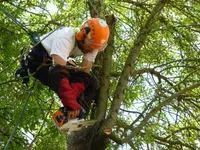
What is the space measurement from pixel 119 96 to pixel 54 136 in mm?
976

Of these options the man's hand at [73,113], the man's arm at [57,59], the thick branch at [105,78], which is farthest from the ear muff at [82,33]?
the thick branch at [105,78]

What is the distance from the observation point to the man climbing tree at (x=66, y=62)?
3162 mm

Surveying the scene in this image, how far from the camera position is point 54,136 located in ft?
14.4

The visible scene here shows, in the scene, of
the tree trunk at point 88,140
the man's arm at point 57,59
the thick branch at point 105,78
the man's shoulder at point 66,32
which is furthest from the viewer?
the thick branch at point 105,78

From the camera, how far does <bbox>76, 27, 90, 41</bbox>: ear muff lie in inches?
129

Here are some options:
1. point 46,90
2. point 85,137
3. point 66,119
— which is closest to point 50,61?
point 66,119

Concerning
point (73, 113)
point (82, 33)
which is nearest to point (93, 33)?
point (82, 33)

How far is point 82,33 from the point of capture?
3.28 metres

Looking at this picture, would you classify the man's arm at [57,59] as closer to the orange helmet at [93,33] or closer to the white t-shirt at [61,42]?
the white t-shirt at [61,42]

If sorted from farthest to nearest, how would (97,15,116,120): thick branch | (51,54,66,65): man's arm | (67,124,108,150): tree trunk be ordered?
1. (97,15,116,120): thick branch
2. (67,124,108,150): tree trunk
3. (51,54,66,65): man's arm

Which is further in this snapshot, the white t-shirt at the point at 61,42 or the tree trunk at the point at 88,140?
the tree trunk at the point at 88,140

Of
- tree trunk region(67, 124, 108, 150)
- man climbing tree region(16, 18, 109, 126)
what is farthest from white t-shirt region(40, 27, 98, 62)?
tree trunk region(67, 124, 108, 150)

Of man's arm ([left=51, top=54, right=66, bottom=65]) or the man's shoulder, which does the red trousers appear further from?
the man's shoulder

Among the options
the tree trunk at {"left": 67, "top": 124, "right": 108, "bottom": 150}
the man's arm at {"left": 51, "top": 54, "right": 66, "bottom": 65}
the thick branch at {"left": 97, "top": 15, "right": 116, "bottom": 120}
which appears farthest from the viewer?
the thick branch at {"left": 97, "top": 15, "right": 116, "bottom": 120}
